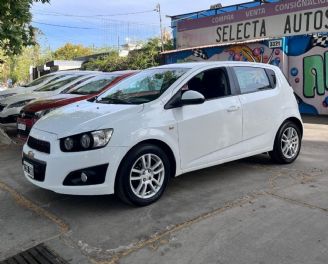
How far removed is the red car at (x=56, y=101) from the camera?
7660 millimetres

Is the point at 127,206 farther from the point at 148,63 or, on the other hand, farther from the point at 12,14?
the point at 148,63

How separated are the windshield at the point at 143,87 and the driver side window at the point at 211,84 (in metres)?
0.20

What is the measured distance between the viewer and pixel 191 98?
494cm

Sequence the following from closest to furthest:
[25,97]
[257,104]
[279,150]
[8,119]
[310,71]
Result: [257,104] < [279,150] < [8,119] < [25,97] < [310,71]

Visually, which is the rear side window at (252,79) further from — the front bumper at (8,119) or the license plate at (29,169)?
the front bumper at (8,119)

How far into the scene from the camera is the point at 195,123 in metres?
5.11

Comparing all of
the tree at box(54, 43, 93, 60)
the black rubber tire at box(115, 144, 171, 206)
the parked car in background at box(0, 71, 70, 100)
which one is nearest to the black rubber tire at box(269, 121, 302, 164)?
the black rubber tire at box(115, 144, 171, 206)

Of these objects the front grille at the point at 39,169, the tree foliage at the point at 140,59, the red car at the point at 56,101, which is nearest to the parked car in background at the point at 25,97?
the red car at the point at 56,101

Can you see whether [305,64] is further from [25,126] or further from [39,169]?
[39,169]

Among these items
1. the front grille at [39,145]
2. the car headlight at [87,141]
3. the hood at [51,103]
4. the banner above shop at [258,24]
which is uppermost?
the banner above shop at [258,24]

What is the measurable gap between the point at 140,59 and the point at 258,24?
33.3 ft

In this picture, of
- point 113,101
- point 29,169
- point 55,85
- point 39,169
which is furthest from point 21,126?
point 39,169

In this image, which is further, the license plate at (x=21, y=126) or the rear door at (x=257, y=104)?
the license plate at (x=21, y=126)

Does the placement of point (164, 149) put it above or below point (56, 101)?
below
